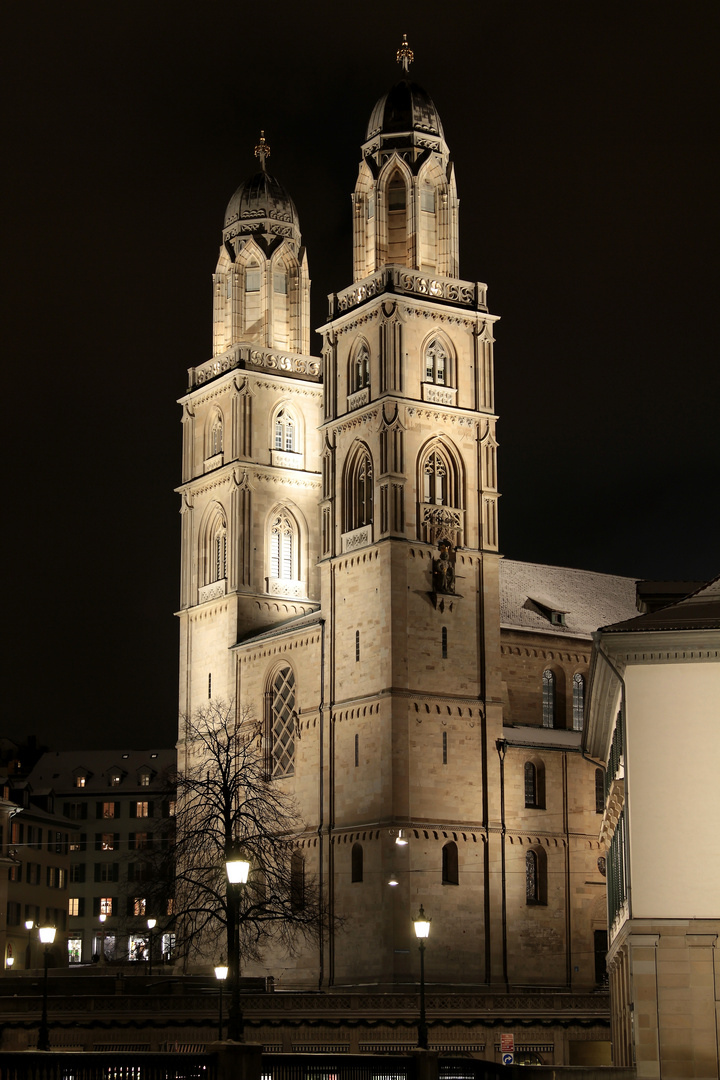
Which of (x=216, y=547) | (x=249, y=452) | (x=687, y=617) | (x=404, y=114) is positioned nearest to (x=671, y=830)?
(x=687, y=617)

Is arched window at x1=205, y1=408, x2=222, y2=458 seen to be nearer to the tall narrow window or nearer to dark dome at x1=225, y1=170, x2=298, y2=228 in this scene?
dark dome at x1=225, y1=170, x2=298, y2=228

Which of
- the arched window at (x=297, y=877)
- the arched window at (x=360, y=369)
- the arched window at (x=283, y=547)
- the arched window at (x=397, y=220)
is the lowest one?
the arched window at (x=297, y=877)

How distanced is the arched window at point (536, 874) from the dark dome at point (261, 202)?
34557 millimetres

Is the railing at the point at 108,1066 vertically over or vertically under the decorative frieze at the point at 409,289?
under

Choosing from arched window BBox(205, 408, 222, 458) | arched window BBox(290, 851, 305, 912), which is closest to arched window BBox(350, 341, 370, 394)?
arched window BBox(205, 408, 222, 458)

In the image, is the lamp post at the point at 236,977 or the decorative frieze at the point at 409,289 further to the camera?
the decorative frieze at the point at 409,289

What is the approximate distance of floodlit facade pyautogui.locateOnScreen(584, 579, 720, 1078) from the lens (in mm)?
34594

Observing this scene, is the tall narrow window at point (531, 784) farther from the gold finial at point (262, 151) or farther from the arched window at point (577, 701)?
the gold finial at point (262, 151)

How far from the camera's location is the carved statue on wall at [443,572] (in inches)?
2908

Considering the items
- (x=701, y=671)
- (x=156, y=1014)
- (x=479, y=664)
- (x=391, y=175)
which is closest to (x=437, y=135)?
(x=391, y=175)

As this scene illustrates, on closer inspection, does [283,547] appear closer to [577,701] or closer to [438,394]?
[438,394]

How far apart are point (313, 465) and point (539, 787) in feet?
66.8

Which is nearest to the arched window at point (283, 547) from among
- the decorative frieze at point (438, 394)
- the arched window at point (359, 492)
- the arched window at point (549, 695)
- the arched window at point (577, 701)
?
the arched window at point (359, 492)

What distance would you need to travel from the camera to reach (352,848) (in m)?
72.3
